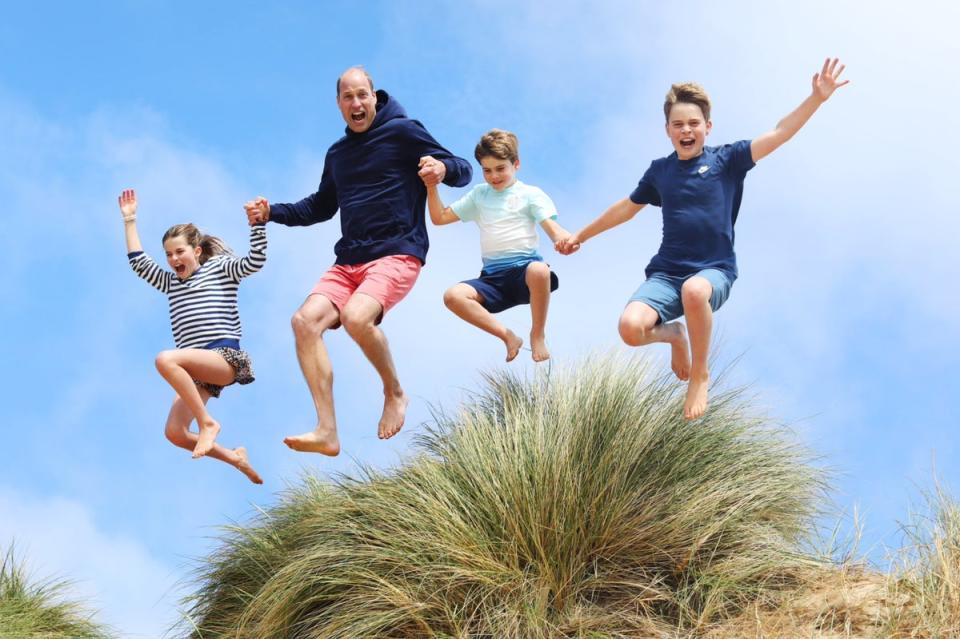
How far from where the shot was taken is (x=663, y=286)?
6.47m

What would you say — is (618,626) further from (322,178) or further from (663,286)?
(322,178)

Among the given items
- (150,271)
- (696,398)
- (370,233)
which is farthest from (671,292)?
(150,271)

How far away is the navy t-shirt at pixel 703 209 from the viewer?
21.3 feet

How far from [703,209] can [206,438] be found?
11.3 ft

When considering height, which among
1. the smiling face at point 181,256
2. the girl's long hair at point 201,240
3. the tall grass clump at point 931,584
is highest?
the girl's long hair at point 201,240

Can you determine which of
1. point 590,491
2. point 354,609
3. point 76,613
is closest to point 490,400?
point 590,491

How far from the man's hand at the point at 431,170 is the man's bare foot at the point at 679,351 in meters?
1.72

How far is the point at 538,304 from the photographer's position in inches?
284

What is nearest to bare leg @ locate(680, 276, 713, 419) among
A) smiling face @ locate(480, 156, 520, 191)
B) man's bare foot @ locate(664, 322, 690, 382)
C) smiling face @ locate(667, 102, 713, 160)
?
man's bare foot @ locate(664, 322, 690, 382)

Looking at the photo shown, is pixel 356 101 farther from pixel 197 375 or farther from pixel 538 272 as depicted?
pixel 197 375

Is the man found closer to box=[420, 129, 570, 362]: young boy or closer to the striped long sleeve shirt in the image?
box=[420, 129, 570, 362]: young boy

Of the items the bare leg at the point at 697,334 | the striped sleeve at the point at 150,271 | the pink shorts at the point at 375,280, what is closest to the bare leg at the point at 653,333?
the bare leg at the point at 697,334

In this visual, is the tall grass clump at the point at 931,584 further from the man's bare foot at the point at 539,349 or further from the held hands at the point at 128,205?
the held hands at the point at 128,205

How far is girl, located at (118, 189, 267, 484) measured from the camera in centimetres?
719
